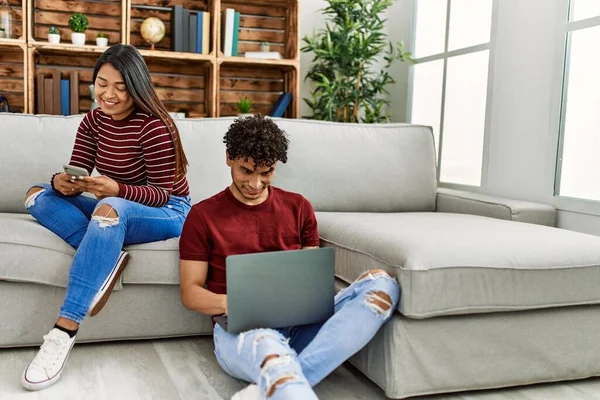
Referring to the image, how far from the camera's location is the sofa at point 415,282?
1.65 meters

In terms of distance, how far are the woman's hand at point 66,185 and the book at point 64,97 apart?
1.65 meters

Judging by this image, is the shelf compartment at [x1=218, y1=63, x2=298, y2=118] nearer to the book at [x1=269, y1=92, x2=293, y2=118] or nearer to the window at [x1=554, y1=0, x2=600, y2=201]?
the book at [x1=269, y1=92, x2=293, y2=118]

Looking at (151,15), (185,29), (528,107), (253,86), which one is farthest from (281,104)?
(528,107)

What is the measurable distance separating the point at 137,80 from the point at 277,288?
0.86 metres

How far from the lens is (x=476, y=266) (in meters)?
1.67

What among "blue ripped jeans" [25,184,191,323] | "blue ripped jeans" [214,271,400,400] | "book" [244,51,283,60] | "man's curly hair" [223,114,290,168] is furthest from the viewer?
"book" [244,51,283,60]

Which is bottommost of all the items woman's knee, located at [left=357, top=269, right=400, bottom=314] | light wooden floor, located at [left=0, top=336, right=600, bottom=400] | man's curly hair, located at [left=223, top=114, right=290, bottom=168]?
light wooden floor, located at [left=0, top=336, right=600, bottom=400]

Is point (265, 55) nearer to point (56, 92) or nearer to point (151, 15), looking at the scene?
point (151, 15)

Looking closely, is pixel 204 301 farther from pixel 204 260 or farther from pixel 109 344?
pixel 109 344

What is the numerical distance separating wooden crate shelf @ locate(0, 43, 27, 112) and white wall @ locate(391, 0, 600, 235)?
2.61 m

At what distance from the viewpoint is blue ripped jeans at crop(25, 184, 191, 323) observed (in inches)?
68.9

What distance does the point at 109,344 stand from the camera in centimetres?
205

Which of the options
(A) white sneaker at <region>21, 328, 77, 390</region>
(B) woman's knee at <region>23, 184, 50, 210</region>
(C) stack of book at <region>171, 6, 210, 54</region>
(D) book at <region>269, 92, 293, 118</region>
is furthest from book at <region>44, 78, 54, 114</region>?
(A) white sneaker at <region>21, 328, 77, 390</region>

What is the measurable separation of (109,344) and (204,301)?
0.59 metres
